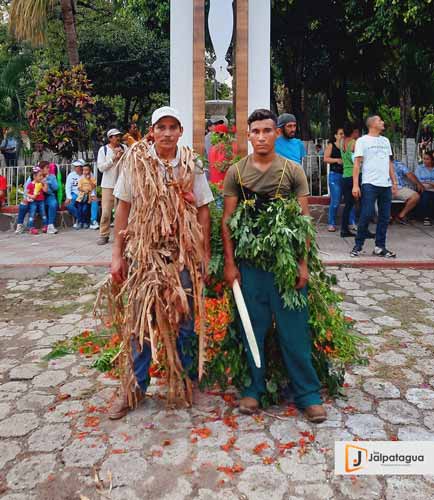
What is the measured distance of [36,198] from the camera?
32.9ft

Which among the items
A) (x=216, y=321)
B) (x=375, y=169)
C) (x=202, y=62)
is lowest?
(x=216, y=321)

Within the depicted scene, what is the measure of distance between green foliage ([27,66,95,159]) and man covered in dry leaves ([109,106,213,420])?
29.8ft

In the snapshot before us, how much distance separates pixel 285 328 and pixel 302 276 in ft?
1.06

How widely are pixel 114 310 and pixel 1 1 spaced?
771 inches

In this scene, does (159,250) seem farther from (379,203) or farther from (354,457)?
(379,203)

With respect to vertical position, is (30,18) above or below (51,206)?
above

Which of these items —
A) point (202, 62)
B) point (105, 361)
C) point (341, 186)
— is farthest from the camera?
point (341, 186)

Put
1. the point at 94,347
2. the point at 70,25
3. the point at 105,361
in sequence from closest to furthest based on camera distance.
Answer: the point at 105,361 → the point at 94,347 → the point at 70,25

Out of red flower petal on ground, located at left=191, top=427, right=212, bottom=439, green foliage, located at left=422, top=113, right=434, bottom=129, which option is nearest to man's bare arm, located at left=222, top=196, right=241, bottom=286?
red flower petal on ground, located at left=191, top=427, right=212, bottom=439

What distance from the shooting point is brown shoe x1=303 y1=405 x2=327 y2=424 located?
321cm

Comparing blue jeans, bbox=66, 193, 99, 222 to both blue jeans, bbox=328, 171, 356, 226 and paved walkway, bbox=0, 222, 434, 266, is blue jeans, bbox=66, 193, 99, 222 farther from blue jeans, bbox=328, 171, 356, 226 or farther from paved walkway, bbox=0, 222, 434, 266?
blue jeans, bbox=328, 171, 356, 226

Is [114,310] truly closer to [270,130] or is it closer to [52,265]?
[270,130]

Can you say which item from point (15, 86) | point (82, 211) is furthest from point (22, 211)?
point (15, 86)

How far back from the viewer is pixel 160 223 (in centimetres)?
306
